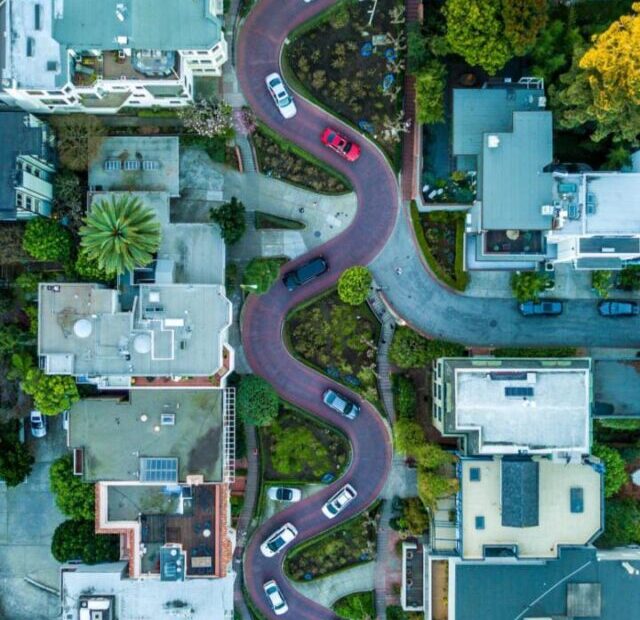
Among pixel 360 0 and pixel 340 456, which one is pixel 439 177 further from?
pixel 340 456

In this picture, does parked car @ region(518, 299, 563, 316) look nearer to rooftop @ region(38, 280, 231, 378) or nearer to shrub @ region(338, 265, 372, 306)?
shrub @ region(338, 265, 372, 306)

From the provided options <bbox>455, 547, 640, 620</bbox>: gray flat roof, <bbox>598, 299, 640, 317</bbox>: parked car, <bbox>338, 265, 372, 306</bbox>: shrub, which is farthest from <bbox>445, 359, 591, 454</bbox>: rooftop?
<bbox>455, 547, 640, 620</bbox>: gray flat roof

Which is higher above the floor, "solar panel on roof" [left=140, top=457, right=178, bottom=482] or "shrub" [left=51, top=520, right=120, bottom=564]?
"solar panel on roof" [left=140, top=457, right=178, bottom=482]

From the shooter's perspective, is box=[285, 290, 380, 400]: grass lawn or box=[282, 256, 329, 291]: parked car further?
box=[285, 290, 380, 400]: grass lawn

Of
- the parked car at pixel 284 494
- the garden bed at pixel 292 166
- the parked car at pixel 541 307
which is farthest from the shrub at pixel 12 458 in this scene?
the parked car at pixel 541 307

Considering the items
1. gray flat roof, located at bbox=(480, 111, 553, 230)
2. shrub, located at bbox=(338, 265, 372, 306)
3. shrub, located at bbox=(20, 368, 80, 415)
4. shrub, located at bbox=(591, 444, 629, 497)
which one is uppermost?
gray flat roof, located at bbox=(480, 111, 553, 230)

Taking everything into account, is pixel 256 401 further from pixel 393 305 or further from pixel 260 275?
pixel 393 305

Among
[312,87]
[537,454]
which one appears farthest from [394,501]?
[312,87]

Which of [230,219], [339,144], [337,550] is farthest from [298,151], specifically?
[337,550]
